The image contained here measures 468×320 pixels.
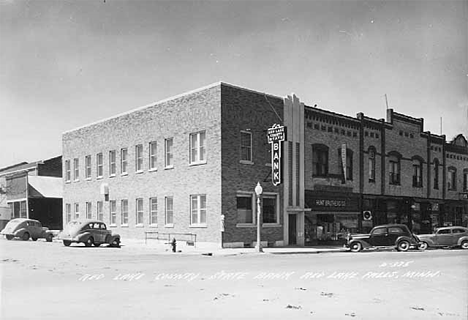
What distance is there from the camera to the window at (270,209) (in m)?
27.0

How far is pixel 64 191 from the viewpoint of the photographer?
37.4 metres

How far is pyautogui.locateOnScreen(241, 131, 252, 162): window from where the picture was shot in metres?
26.3

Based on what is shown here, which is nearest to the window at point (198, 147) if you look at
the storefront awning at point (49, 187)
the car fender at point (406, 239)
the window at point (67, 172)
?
the storefront awning at point (49, 187)

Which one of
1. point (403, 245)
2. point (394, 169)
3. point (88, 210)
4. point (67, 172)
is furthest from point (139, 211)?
point (394, 169)

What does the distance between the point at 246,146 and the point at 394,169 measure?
1411cm

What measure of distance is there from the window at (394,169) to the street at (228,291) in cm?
1942

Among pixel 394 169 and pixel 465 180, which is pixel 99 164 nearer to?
pixel 394 169

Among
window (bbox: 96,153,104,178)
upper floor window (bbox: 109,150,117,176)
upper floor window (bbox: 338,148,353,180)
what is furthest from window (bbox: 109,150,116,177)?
upper floor window (bbox: 338,148,353,180)

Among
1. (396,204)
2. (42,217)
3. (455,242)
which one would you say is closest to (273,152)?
(455,242)

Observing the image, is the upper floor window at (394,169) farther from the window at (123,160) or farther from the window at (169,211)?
the window at (123,160)

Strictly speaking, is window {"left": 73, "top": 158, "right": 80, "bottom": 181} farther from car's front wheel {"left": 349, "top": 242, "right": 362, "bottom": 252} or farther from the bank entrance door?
car's front wheel {"left": 349, "top": 242, "right": 362, "bottom": 252}

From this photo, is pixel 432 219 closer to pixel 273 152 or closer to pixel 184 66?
pixel 273 152

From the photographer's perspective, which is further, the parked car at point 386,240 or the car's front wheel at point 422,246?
the car's front wheel at point 422,246

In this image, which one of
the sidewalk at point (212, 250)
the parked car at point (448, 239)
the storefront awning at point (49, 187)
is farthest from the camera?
the storefront awning at point (49, 187)
